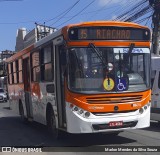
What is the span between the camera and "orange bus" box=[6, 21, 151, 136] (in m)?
10.1

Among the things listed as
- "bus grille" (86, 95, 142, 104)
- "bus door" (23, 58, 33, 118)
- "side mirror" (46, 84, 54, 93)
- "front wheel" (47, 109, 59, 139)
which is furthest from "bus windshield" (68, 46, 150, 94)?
"bus door" (23, 58, 33, 118)

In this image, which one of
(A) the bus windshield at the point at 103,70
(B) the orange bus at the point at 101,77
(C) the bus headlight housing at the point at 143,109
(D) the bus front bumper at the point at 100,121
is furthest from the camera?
(C) the bus headlight housing at the point at 143,109

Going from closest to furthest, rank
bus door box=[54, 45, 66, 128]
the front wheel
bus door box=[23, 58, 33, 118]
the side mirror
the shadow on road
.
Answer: bus door box=[54, 45, 66, 128] < the shadow on road < the side mirror < the front wheel < bus door box=[23, 58, 33, 118]

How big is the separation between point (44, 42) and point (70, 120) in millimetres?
3245

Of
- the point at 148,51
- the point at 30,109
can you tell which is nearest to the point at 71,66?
the point at 148,51

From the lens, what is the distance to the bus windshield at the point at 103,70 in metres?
10.2

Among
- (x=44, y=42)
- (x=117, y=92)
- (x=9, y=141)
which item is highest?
(x=44, y=42)

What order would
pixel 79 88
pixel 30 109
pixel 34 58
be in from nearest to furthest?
pixel 79 88
pixel 34 58
pixel 30 109

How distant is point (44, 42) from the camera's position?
12.6m

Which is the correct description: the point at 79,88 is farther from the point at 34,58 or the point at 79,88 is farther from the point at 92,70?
the point at 34,58

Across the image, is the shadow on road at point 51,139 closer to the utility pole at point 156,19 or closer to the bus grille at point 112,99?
the bus grille at point 112,99

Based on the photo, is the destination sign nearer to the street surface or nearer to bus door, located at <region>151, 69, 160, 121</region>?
the street surface

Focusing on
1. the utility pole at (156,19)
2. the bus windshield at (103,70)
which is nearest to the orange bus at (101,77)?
the bus windshield at (103,70)

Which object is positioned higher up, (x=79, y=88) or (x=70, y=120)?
(x=79, y=88)
